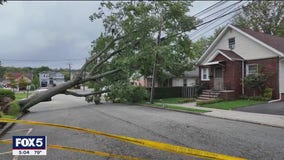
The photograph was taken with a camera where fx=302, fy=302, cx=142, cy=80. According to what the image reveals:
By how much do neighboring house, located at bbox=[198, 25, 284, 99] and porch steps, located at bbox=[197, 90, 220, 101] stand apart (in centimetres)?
68

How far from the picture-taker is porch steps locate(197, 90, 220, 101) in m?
24.4

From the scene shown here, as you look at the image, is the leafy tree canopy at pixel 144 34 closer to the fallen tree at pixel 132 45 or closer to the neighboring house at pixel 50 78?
the fallen tree at pixel 132 45

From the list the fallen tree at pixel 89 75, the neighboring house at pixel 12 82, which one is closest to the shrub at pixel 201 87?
the fallen tree at pixel 89 75

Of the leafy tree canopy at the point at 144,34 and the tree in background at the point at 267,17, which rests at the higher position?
the tree in background at the point at 267,17

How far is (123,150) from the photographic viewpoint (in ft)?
24.4

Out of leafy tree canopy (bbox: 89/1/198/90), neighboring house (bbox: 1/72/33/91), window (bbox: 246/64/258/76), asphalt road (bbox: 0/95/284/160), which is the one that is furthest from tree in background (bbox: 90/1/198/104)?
neighboring house (bbox: 1/72/33/91)

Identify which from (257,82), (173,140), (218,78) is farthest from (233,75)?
(173,140)

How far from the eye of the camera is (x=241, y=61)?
80.6ft

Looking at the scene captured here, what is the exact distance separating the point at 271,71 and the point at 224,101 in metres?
4.05

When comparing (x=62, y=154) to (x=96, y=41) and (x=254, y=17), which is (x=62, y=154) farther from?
(x=254, y=17)

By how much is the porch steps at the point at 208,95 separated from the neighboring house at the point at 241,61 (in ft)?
2.23

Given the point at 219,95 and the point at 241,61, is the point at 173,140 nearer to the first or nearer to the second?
the point at 219,95

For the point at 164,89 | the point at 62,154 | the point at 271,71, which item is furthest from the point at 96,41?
the point at 62,154

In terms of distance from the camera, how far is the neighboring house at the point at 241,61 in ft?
72.2
